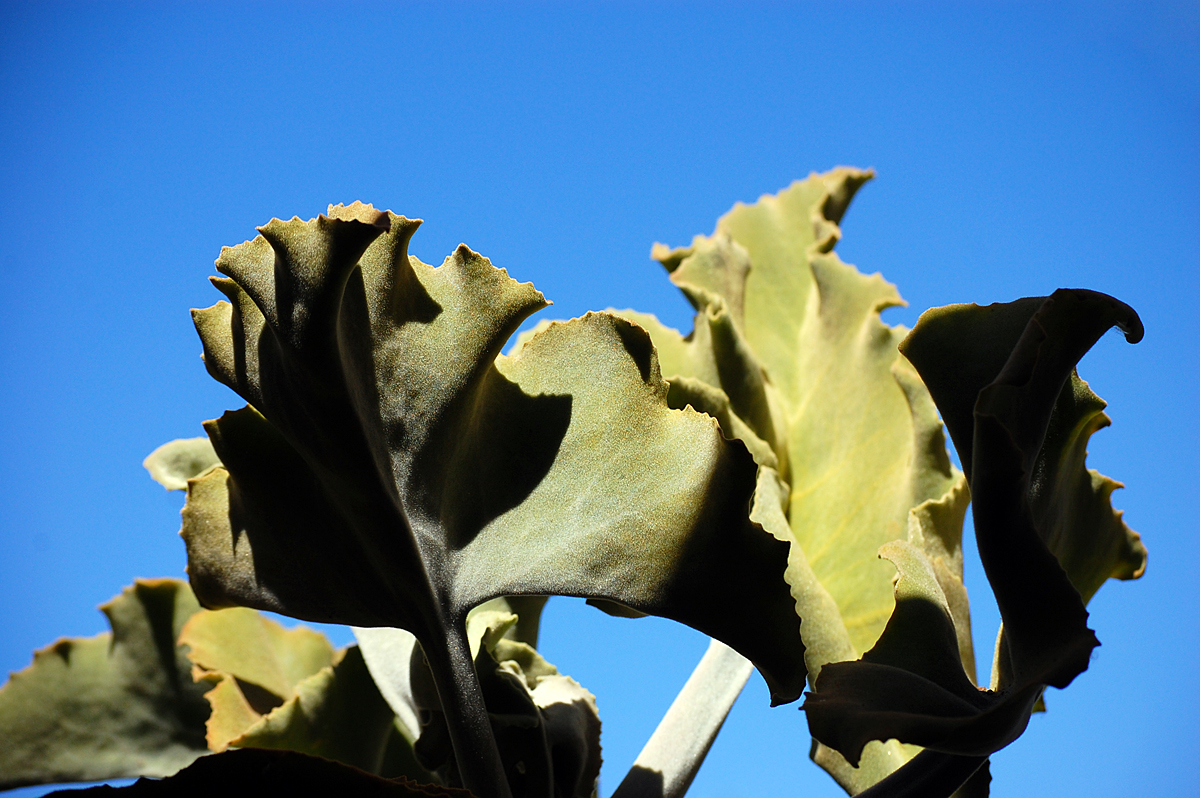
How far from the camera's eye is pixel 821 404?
782 mm


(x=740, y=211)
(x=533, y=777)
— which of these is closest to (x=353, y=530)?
(x=533, y=777)

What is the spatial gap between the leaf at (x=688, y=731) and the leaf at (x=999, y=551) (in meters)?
0.16

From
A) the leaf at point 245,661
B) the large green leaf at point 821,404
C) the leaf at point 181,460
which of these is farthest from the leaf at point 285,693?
the large green leaf at point 821,404

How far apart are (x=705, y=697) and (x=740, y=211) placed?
47cm

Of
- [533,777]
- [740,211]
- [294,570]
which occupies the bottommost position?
[533,777]

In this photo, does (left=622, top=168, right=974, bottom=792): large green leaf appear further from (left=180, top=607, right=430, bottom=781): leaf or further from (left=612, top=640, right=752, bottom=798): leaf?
(left=180, top=607, right=430, bottom=781): leaf

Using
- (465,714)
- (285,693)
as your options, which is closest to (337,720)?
(285,693)

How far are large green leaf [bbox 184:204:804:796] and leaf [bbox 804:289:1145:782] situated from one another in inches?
2.2

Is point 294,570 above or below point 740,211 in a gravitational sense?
below

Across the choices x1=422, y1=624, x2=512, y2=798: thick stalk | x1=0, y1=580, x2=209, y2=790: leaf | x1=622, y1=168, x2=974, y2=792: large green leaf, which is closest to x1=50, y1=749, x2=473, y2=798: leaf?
x1=422, y1=624, x2=512, y2=798: thick stalk

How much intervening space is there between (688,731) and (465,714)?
176mm

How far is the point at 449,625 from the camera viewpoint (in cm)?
49

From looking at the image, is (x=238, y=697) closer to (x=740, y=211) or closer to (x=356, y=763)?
(x=356, y=763)

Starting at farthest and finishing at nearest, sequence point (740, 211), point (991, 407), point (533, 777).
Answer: point (740, 211), point (533, 777), point (991, 407)
